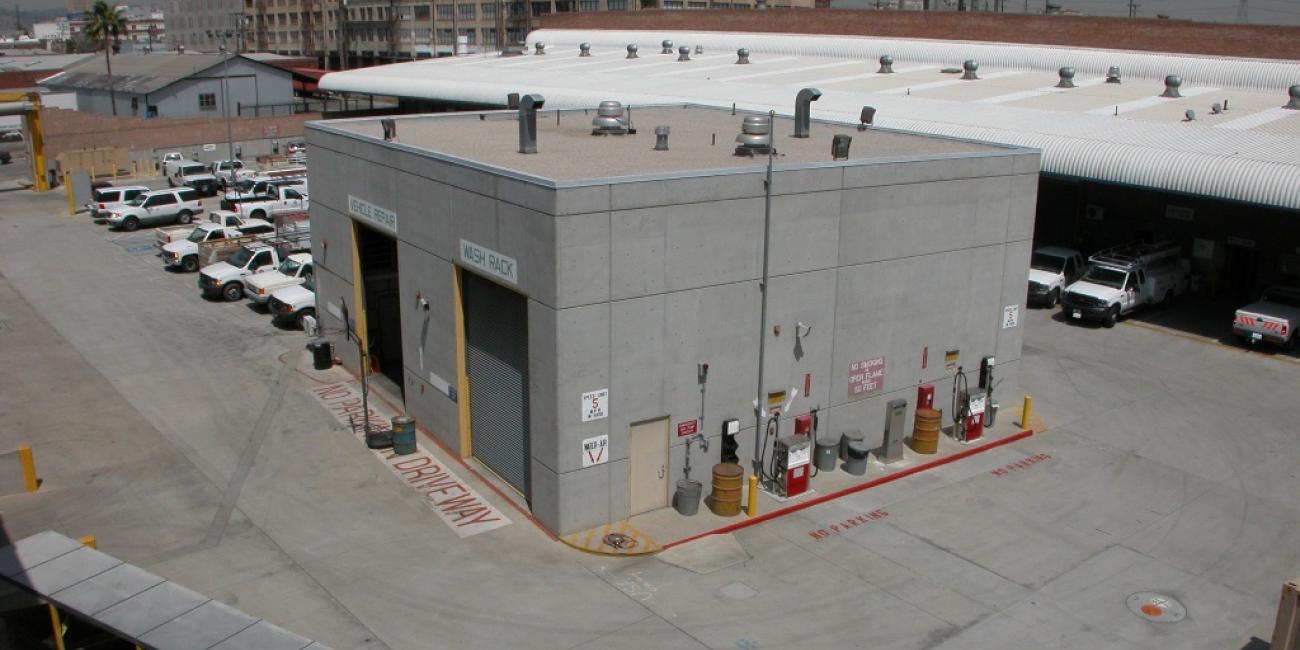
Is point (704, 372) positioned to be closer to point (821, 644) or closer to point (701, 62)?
point (821, 644)

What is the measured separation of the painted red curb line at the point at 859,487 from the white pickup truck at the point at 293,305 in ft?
54.7

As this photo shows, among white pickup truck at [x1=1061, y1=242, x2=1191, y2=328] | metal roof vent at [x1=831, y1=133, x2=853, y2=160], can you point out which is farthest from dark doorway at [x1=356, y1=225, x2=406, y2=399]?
white pickup truck at [x1=1061, y1=242, x2=1191, y2=328]

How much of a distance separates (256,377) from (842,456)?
1467 centimetres

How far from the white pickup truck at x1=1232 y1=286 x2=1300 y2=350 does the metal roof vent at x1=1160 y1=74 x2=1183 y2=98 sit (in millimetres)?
11908

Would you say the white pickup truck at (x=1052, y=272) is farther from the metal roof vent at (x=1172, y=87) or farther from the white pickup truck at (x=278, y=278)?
the white pickup truck at (x=278, y=278)

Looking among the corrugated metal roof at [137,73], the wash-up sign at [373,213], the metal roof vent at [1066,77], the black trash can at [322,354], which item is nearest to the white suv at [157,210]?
the black trash can at [322,354]

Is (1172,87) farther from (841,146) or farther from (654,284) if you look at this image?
(654,284)

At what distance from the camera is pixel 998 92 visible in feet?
137

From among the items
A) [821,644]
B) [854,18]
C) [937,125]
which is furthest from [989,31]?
[821,644]

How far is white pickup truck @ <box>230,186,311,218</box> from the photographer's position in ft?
145

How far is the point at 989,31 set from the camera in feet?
176

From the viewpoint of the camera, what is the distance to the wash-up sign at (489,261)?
17828 millimetres

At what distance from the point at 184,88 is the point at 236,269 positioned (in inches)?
2098

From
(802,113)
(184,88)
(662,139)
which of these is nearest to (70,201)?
(184,88)
